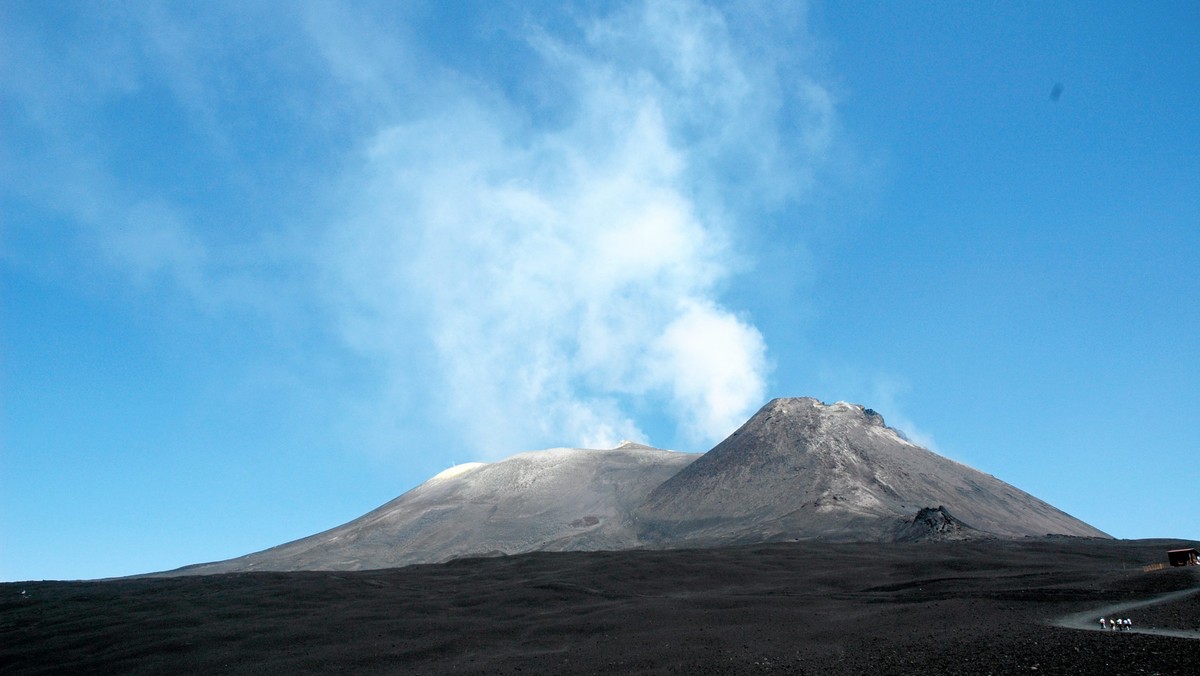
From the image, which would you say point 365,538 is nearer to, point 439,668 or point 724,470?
point 724,470

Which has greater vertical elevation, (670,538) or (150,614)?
(670,538)

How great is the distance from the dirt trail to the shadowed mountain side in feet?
202

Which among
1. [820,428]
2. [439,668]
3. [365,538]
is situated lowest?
[439,668]

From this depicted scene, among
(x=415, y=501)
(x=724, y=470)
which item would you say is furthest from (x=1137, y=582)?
(x=415, y=501)

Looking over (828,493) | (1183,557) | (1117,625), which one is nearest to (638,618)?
(1117,625)

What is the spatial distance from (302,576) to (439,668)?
1234 inches

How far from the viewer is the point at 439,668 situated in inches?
1072

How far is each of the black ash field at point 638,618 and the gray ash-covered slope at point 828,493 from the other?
70.8 feet

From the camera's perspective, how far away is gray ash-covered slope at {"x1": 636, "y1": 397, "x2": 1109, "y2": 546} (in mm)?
79125

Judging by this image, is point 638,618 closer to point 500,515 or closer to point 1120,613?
point 1120,613

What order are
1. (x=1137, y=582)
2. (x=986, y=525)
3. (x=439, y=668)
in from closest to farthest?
(x=439, y=668) < (x=1137, y=582) < (x=986, y=525)

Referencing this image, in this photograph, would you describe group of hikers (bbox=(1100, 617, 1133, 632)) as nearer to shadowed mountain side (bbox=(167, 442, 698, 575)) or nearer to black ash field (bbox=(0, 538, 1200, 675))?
black ash field (bbox=(0, 538, 1200, 675))

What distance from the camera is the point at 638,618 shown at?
111 ft

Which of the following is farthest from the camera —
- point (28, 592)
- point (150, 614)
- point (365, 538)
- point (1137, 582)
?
point (365, 538)
